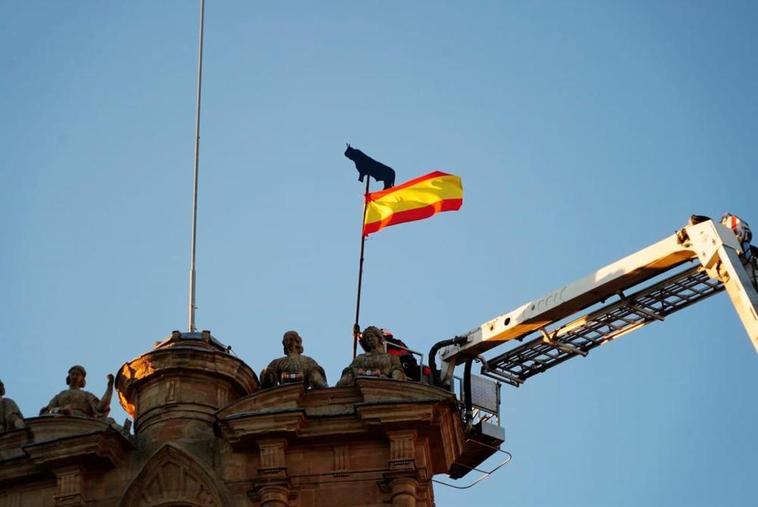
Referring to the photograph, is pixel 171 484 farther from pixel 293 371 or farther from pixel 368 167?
pixel 368 167

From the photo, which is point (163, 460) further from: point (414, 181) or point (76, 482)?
point (414, 181)

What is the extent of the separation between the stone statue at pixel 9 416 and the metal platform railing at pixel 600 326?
12.2 meters

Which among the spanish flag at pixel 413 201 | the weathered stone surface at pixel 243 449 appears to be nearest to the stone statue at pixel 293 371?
the weathered stone surface at pixel 243 449

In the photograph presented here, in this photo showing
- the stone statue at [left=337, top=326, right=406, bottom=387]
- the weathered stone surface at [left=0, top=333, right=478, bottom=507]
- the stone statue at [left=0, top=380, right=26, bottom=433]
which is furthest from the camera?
the stone statue at [left=0, top=380, right=26, bottom=433]

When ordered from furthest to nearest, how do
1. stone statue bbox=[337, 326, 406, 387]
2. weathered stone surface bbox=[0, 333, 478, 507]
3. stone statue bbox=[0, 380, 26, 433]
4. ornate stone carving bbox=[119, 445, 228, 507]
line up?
stone statue bbox=[0, 380, 26, 433] < stone statue bbox=[337, 326, 406, 387] < ornate stone carving bbox=[119, 445, 228, 507] < weathered stone surface bbox=[0, 333, 478, 507]

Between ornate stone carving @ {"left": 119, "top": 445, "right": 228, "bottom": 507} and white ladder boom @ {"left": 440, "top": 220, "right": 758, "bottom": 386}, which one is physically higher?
white ladder boom @ {"left": 440, "top": 220, "right": 758, "bottom": 386}

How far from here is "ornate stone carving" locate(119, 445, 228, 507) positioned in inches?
1526

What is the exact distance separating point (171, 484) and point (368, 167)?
14295 millimetres

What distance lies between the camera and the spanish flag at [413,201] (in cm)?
4838

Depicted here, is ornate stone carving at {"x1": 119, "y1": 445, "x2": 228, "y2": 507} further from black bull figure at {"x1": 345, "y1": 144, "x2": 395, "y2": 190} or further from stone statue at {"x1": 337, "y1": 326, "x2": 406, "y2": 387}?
black bull figure at {"x1": 345, "y1": 144, "x2": 395, "y2": 190}

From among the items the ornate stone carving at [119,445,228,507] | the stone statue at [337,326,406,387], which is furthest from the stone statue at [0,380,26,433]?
the stone statue at [337,326,406,387]

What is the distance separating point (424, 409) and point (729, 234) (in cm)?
907

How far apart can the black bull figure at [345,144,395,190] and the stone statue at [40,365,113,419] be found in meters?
11.4

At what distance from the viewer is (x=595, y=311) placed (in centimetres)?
4531
